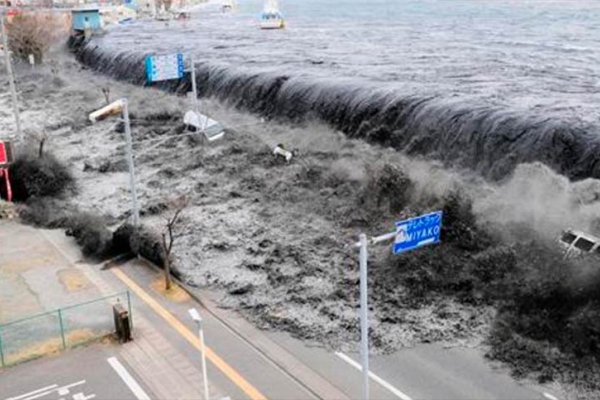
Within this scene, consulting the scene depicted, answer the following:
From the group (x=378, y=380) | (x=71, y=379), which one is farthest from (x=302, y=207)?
(x=71, y=379)

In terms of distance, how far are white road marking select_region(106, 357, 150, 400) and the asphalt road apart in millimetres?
27

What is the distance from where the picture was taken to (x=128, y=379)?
1942cm

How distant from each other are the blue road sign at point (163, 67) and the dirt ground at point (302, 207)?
3.41m

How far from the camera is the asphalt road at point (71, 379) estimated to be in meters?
18.7

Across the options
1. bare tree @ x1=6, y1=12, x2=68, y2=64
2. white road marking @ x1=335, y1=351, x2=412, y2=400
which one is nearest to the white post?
white road marking @ x1=335, y1=351, x2=412, y2=400

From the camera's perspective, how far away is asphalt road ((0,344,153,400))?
18.7 meters

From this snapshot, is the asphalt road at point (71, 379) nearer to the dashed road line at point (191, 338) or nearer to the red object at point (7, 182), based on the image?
the dashed road line at point (191, 338)

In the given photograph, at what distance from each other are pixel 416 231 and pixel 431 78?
37522 mm

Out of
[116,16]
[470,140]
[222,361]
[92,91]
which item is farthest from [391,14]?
[222,361]

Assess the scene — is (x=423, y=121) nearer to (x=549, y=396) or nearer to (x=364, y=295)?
(x=549, y=396)

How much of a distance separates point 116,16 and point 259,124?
318 feet

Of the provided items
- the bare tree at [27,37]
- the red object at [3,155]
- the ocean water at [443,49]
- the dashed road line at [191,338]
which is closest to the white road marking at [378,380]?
the dashed road line at [191,338]

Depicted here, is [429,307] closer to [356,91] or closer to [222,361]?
[222,361]

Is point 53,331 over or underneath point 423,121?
underneath
